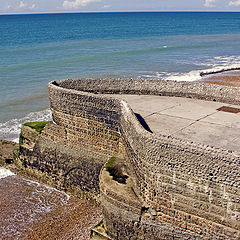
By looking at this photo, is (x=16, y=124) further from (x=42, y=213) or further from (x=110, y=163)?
(x=110, y=163)

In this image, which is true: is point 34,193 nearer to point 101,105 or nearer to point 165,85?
point 101,105

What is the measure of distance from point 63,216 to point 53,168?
237 cm

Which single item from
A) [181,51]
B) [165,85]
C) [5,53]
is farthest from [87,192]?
[181,51]

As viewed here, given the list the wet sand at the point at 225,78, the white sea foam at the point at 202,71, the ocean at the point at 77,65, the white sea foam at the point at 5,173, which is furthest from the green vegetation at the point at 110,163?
the white sea foam at the point at 202,71

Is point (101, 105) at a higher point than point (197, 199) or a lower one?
higher

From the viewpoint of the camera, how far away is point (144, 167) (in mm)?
8844

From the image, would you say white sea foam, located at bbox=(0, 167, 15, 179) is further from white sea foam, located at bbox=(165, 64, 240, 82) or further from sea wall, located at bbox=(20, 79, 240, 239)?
white sea foam, located at bbox=(165, 64, 240, 82)

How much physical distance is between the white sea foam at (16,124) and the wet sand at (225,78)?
15064 millimetres

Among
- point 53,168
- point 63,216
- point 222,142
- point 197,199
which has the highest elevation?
point 222,142

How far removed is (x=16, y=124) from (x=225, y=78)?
66.1 feet

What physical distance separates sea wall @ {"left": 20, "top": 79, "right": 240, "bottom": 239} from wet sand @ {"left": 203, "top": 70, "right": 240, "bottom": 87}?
16.0 meters

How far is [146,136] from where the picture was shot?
27.9 ft

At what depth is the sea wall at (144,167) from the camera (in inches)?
296

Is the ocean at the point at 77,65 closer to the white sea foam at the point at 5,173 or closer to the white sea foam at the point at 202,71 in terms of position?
the white sea foam at the point at 202,71
